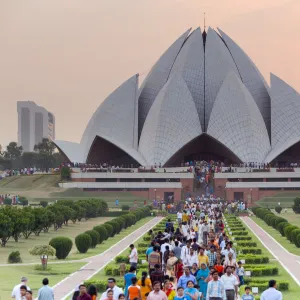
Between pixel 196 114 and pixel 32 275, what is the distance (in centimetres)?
4427

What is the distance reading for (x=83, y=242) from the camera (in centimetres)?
2161

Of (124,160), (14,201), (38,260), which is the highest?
(124,160)

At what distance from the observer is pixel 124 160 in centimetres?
6462

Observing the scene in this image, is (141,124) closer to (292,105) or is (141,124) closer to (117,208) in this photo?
(292,105)

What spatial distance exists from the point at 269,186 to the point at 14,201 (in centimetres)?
1585

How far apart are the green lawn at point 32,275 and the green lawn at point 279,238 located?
6377 mm

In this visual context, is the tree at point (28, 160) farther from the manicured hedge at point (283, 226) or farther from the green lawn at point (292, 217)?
the manicured hedge at point (283, 226)

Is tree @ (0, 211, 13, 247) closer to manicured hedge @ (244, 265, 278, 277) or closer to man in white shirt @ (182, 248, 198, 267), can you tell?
manicured hedge @ (244, 265, 278, 277)

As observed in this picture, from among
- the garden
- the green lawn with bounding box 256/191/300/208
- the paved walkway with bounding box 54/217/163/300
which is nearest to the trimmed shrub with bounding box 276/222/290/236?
the garden

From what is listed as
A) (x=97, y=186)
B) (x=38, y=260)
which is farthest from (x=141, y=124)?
(x=38, y=260)

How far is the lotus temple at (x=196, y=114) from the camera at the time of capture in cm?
5922

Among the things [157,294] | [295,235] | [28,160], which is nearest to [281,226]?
[295,235]

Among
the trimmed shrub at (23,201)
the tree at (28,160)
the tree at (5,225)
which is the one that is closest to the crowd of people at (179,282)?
the tree at (5,225)

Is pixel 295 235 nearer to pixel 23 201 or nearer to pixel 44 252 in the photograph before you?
pixel 44 252
